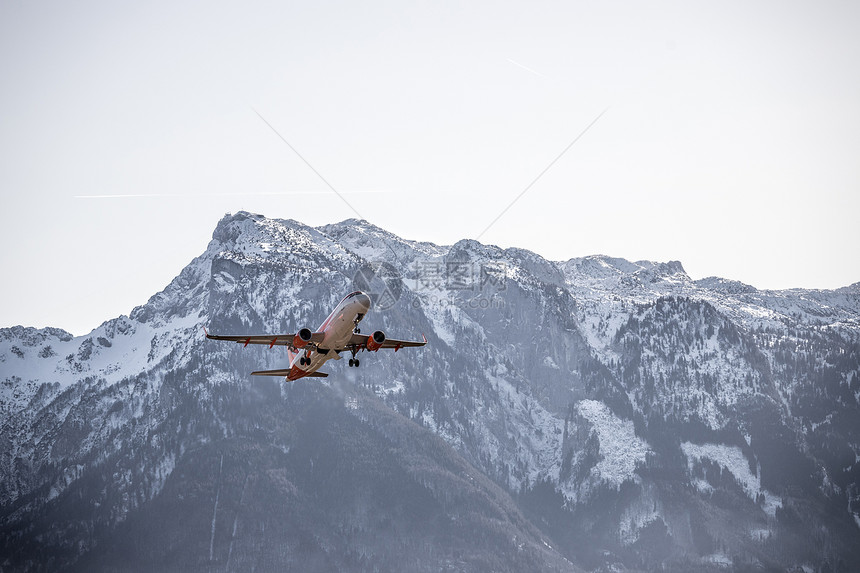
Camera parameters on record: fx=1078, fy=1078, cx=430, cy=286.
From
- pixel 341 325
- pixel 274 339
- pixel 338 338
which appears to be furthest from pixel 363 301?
pixel 274 339

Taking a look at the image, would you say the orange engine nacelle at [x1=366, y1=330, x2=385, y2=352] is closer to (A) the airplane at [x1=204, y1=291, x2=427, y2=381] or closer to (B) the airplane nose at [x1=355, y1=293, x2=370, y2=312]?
(A) the airplane at [x1=204, y1=291, x2=427, y2=381]

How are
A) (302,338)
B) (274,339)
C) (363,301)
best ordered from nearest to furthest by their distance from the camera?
1. (363,301)
2. (302,338)
3. (274,339)

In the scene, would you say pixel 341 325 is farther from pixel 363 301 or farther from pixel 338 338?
pixel 363 301

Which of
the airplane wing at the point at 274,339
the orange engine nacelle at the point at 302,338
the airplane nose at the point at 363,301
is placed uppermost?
the airplane nose at the point at 363,301

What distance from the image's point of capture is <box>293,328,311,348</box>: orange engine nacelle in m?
156

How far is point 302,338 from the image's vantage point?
156 meters

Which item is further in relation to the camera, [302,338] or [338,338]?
[338,338]

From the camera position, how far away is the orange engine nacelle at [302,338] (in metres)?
156

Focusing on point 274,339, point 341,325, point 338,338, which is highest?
point 274,339

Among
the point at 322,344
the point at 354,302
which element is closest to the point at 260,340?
the point at 322,344

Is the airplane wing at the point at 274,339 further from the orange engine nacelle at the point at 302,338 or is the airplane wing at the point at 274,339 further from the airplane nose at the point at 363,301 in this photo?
the airplane nose at the point at 363,301

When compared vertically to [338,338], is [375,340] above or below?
below

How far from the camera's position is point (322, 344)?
529ft

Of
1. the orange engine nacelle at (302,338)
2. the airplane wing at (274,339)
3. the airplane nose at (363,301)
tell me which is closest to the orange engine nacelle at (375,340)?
the airplane nose at (363,301)
